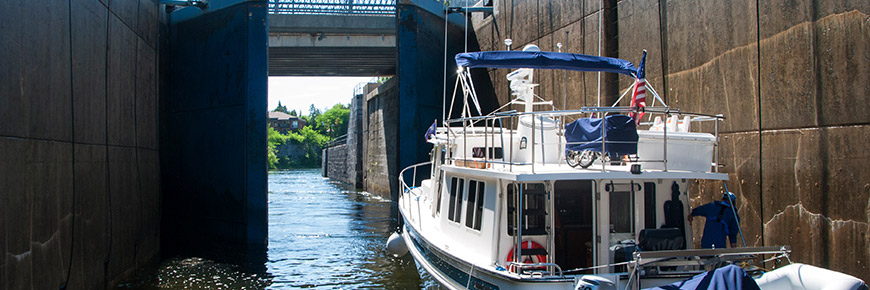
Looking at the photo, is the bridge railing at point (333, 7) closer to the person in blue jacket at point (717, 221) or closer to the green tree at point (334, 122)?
the person in blue jacket at point (717, 221)

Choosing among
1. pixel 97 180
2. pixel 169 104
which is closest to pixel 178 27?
pixel 169 104

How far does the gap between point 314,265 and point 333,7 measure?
11.8 meters

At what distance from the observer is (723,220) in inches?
325

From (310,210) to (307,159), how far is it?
239 ft

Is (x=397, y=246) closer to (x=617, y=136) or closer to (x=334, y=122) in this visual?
(x=617, y=136)

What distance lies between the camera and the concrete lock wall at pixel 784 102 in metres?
8.65

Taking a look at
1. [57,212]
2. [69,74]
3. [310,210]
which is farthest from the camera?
[310,210]

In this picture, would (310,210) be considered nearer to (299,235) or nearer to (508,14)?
(299,235)

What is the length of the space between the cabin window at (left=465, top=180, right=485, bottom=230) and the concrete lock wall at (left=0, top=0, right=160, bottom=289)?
5.91m

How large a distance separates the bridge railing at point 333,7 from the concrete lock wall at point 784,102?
484 inches

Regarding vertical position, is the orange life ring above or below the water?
above

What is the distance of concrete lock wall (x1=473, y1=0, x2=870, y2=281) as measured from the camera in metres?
8.65

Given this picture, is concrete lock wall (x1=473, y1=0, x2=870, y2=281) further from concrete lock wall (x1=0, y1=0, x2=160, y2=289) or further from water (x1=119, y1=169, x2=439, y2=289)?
concrete lock wall (x1=0, y1=0, x2=160, y2=289)

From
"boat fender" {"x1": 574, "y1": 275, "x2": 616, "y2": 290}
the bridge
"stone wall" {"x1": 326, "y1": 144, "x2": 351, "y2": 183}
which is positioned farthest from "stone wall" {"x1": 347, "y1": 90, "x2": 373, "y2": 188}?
"boat fender" {"x1": 574, "y1": 275, "x2": 616, "y2": 290}
